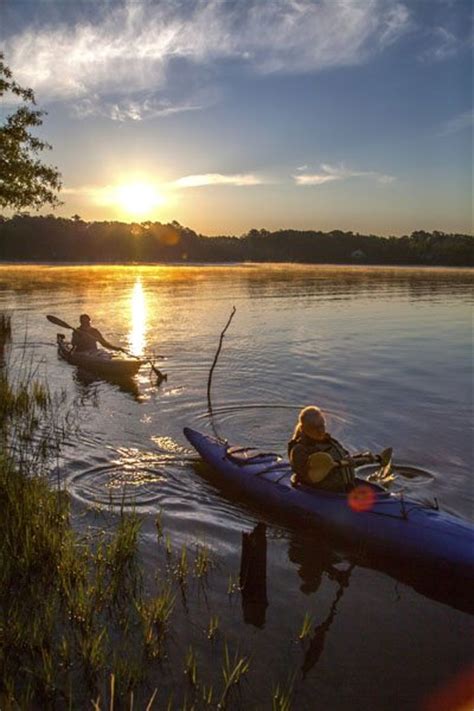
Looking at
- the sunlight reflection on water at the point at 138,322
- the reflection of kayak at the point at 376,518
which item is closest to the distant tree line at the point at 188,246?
the sunlight reflection on water at the point at 138,322

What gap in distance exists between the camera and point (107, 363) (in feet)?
57.3

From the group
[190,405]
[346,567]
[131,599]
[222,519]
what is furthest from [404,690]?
[190,405]

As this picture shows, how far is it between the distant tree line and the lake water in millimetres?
77171

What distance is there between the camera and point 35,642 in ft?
16.6

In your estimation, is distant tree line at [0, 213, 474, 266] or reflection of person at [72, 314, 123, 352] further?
distant tree line at [0, 213, 474, 266]

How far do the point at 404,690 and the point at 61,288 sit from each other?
48.7m

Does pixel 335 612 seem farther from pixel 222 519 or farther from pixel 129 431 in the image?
pixel 129 431

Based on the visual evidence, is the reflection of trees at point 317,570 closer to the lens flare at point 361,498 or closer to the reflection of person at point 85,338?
the lens flare at point 361,498

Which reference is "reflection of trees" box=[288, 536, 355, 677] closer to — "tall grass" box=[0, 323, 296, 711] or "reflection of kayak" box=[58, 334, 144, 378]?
"tall grass" box=[0, 323, 296, 711]

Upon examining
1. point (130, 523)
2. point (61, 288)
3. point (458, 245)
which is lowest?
point (130, 523)

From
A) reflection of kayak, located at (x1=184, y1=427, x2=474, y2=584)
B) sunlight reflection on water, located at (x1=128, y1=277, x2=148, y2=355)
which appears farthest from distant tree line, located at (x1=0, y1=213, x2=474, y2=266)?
reflection of kayak, located at (x1=184, y1=427, x2=474, y2=584)

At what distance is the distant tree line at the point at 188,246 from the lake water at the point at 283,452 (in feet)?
253

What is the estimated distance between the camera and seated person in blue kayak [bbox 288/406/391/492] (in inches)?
310

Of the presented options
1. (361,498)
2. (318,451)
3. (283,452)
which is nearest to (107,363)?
(283,452)
